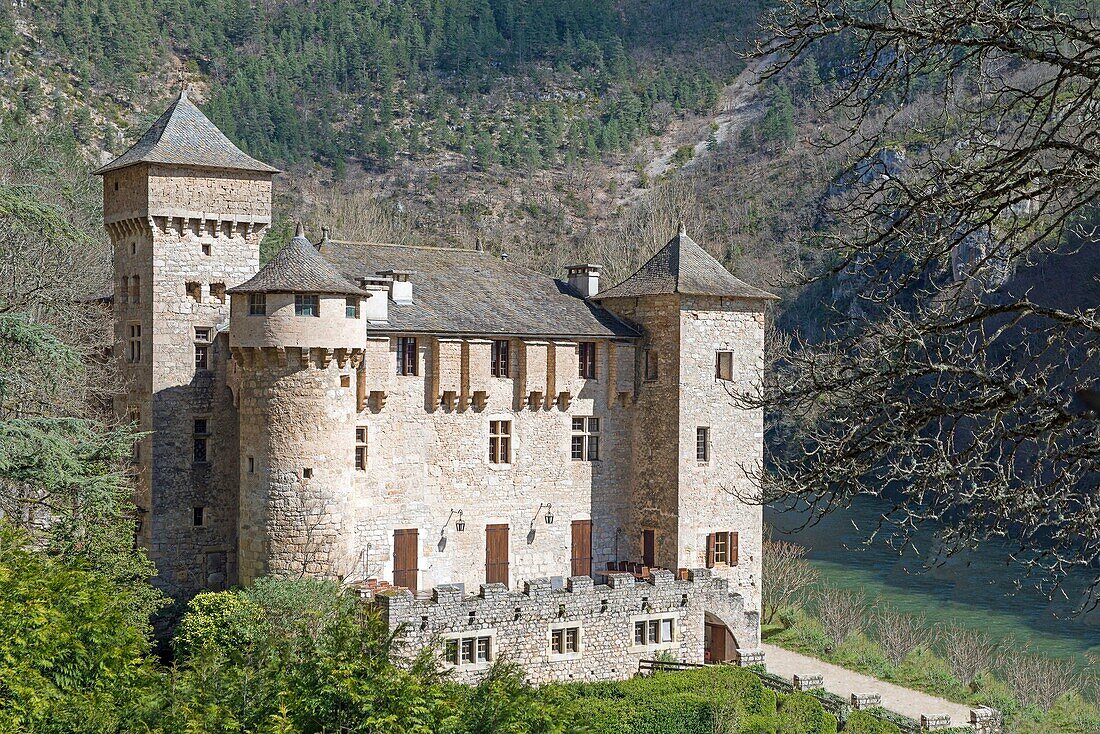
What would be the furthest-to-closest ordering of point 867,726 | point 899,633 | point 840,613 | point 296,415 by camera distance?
point 840,613, point 899,633, point 296,415, point 867,726

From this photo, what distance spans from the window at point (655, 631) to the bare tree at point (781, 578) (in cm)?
993

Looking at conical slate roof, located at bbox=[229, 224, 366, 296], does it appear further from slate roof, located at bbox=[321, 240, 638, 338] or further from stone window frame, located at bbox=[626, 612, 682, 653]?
stone window frame, located at bbox=[626, 612, 682, 653]

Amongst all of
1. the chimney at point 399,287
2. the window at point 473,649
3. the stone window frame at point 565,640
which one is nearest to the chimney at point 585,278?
the chimney at point 399,287

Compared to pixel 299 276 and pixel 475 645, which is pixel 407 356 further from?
pixel 475 645

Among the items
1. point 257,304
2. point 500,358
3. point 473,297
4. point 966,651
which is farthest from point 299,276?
point 966,651

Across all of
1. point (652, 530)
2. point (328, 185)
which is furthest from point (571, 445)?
point (328, 185)

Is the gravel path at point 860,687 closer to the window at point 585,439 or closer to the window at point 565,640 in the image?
the window at point 565,640

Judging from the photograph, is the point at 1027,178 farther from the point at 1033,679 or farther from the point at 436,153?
the point at 436,153

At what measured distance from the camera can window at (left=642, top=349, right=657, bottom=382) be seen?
36969mm

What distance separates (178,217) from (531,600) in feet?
40.7

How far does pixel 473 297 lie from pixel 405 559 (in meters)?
6.96

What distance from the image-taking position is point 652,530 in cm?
3669

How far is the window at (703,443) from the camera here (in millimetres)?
36531

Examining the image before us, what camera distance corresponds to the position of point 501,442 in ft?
116
